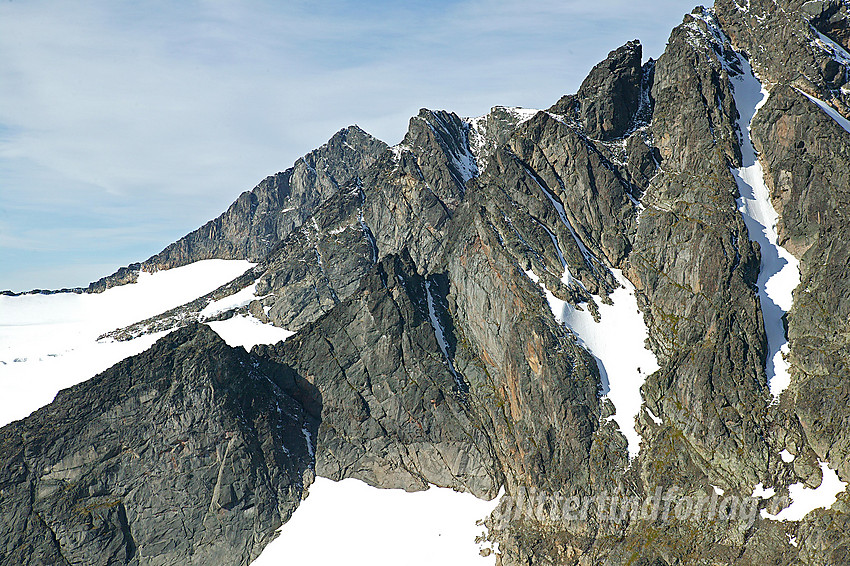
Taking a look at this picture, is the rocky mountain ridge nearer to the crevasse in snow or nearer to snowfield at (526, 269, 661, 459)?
snowfield at (526, 269, 661, 459)

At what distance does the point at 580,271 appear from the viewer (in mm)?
93250

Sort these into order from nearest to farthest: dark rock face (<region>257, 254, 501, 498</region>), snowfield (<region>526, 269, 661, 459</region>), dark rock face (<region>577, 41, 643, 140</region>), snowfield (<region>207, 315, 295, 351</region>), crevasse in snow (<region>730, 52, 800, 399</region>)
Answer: crevasse in snow (<region>730, 52, 800, 399</region>) < snowfield (<region>526, 269, 661, 459</region>) < dark rock face (<region>257, 254, 501, 498</region>) < dark rock face (<region>577, 41, 643, 140</region>) < snowfield (<region>207, 315, 295, 351</region>)

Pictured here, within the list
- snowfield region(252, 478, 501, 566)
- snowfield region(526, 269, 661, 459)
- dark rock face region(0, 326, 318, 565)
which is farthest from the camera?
snowfield region(526, 269, 661, 459)

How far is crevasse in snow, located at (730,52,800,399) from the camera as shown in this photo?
7762cm

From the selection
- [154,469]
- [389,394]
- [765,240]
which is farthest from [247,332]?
[765,240]

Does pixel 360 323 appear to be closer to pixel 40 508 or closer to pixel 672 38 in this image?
pixel 40 508

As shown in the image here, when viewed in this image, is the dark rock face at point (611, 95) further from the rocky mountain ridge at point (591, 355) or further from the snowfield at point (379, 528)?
the snowfield at point (379, 528)

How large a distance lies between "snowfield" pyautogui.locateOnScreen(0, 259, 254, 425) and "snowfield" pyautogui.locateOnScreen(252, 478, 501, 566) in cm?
7001

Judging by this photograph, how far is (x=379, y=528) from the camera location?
262ft

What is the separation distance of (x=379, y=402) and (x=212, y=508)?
25.6 meters

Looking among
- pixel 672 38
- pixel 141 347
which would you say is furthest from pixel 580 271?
pixel 141 347

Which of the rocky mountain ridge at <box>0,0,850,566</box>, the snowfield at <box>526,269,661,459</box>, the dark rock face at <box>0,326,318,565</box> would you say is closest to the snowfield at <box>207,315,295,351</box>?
the rocky mountain ridge at <box>0,0,850,566</box>

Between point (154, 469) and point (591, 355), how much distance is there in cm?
5898

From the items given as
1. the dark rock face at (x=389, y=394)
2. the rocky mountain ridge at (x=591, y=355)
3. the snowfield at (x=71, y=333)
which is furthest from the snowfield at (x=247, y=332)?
the rocky mountain ridge at (x=591, y=355)
